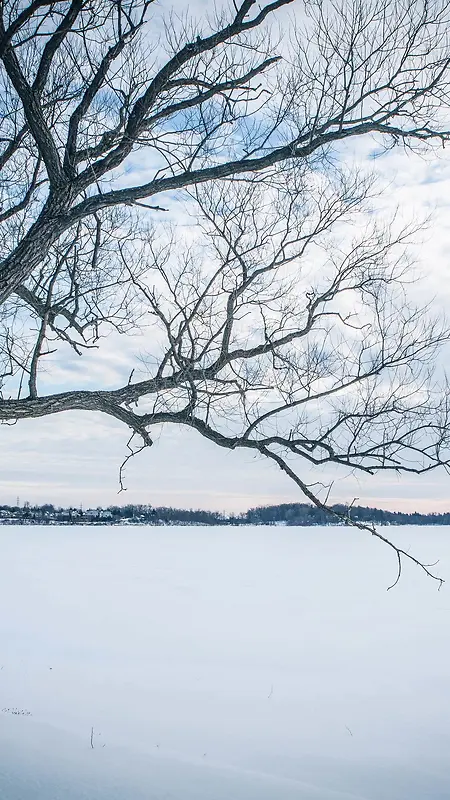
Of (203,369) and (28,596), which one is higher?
(203,369)

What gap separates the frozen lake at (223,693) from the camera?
5.54 meters

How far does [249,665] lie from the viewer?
10758 millimetres

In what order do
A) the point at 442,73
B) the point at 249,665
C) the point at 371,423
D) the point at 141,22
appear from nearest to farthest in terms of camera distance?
the point at 141,22, the point at 442,73, the point at 371,423, the point at 249,665

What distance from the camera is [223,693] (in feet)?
30.0

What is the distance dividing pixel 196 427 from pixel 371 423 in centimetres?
135

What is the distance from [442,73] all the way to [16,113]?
3.24 meters

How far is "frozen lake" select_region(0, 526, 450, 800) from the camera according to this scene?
554cm

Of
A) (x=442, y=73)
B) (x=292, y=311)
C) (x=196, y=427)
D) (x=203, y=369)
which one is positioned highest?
(x=442, y=73)

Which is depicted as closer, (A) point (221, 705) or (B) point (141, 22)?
(B) point (141, 22)

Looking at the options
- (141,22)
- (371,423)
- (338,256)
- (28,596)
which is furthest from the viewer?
(28,596)

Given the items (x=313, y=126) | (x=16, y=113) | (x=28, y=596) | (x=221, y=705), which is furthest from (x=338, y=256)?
(x=28, y=596)

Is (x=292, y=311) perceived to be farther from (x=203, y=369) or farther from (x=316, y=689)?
(x=316, y=689)

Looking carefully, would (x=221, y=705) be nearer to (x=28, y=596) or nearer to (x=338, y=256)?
(x=338, y=256)

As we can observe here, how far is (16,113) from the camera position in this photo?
5.57 m
